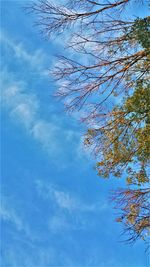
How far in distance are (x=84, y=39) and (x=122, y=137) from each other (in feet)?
8.47

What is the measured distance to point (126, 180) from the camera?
8883 millimetres

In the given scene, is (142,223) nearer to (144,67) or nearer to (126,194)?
(126,194)

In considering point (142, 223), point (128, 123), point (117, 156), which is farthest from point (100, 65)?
point (142, 223)

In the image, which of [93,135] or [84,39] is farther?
[93,135]

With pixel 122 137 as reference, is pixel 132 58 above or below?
above

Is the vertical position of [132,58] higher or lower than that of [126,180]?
higher

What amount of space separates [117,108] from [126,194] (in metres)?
2.14

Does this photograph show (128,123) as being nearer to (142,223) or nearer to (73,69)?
(73,69)

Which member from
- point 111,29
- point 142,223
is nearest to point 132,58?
point 111,29

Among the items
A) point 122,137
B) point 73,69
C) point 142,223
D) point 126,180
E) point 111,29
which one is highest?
point 111,29

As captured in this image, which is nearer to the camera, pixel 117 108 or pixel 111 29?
pixel 111 29

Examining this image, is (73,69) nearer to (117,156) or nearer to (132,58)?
(132,58)

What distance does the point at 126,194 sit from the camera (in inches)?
353

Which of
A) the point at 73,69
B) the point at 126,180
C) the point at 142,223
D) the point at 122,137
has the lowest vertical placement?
the point at 142,223
